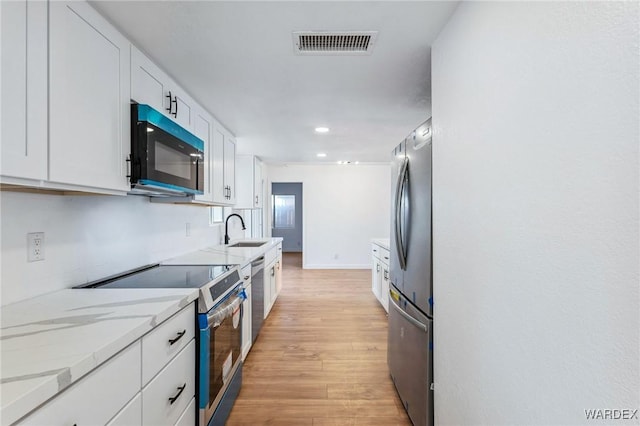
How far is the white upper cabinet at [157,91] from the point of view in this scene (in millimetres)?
1580

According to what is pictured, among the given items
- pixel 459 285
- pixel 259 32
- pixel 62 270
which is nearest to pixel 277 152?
pixel 259 32

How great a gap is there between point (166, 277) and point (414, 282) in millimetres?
1514

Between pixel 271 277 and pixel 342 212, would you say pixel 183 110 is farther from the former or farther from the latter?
pixel 342 212

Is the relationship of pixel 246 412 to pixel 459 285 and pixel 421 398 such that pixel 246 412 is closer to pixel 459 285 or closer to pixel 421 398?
→ pixel 421 398

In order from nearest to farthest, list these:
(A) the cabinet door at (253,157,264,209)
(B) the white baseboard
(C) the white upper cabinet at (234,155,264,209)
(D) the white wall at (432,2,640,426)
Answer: (D) the white wall at (432,2,640,426)
(C) the white upper cabinet at (234,155,264,209)
(A) the cabinet door at (253,157,264,209)
(B) the white baseboard

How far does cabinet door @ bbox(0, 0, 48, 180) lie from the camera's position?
907 mm

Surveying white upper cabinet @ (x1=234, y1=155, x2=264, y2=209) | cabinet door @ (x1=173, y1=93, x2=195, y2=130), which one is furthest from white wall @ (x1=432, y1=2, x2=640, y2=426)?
white upper cabinet @ (x1=234, y1=155, x2=264, y2=209)

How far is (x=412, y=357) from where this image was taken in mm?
1746

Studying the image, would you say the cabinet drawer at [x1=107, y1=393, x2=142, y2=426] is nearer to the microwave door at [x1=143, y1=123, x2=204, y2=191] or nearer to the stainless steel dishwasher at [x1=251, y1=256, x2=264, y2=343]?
the microwave door at [x1=143, y1=123, x2=204, y2=191]

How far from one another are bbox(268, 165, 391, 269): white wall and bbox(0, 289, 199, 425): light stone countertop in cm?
516

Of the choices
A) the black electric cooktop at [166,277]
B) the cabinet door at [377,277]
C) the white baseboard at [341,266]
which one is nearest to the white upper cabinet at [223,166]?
the black electric cooktop at [166,277]

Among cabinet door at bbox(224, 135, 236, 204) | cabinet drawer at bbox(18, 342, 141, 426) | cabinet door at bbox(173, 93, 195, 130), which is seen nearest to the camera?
cabinet drawer at bbox(18, 342, 141, 426)

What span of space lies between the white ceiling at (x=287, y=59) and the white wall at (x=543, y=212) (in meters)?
0.36

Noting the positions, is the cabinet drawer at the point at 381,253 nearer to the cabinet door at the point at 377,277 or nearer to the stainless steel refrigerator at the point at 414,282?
the cabinet door at the point at 377,277
